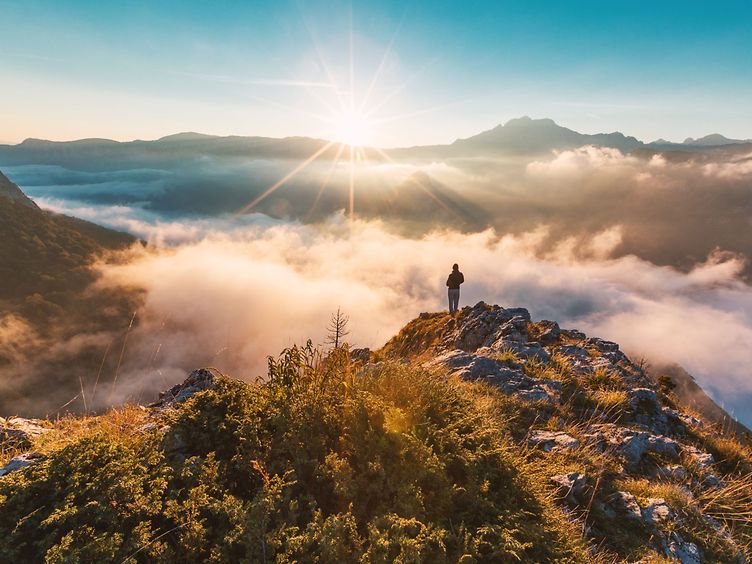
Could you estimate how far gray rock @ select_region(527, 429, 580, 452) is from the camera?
6738mm

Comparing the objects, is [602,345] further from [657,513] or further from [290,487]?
[290,487]

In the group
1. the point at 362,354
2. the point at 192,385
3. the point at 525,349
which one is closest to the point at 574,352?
the point at 525,349

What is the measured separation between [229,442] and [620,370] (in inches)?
471

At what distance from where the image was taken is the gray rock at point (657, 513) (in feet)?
17.7

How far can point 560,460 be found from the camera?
6.09 m

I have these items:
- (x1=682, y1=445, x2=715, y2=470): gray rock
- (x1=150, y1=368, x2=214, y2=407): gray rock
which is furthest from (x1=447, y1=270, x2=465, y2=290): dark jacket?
(x1=150, y1=368, x2=214, y2=407): gray rock

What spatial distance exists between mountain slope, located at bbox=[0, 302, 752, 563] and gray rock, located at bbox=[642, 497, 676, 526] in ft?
0.08

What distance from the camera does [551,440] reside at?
22.8ft

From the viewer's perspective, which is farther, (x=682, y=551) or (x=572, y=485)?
(x=572, y=485)

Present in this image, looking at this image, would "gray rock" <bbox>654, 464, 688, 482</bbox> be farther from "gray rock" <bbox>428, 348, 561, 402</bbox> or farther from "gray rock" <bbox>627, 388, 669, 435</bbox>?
"gray rock" <bbox>428, 348, 561, 402</bbox>

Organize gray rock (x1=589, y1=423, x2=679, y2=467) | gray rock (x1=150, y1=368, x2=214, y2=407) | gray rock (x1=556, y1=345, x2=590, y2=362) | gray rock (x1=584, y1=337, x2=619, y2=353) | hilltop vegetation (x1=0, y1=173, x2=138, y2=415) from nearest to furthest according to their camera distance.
Result: gray rock (x1=589, y1=423, x2=679, y2=467) → gray rock (x1=150, y1=368, x2=214, y2=407) → gray rock (x1=556, y1=345, x2=590, y2=362) → gray rock (x1=584, y1=337, x2=619, y2=353) → hilltop vegetation (x1=0, y1=173, x2=138, y2=415)

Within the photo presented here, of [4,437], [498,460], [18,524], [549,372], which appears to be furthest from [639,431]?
[4,437]

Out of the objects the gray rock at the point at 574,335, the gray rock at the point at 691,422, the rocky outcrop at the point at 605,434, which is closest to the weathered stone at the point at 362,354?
the rocky outcrop at the point at 605,434

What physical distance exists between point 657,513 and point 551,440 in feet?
5.71
